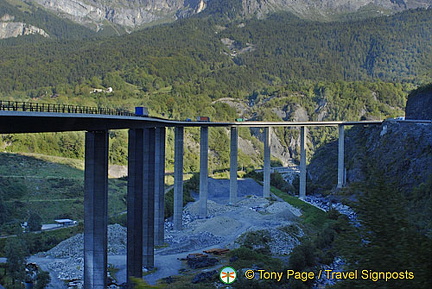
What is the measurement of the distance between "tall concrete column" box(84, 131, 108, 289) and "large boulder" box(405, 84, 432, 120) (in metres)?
62.3

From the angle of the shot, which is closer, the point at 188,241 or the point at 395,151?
the point at 188,241

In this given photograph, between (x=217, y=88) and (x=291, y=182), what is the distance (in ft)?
205

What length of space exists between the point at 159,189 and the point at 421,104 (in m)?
48.6

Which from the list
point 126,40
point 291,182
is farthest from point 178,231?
point 126,40

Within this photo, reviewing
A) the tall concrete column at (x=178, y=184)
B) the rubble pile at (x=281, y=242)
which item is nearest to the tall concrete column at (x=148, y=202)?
the rubble pile at (x=281, y=242)

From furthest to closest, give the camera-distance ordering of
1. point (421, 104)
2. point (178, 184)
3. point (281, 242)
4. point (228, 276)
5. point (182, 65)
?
point (182, 65), point (421, 104), point (178, 184), point (281, 242), point (228, 276)

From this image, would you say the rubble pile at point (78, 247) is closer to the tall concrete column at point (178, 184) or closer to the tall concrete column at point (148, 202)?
the tall concrete column at point (148, 202)

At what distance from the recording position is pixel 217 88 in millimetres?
163750

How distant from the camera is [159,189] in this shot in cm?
5003

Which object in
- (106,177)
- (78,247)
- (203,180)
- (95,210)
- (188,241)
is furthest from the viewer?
(203,180)

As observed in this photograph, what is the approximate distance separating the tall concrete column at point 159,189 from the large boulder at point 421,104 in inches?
1700

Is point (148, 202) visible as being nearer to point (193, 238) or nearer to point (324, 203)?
point (193, 238)

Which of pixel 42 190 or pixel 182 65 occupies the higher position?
pixel 182 65

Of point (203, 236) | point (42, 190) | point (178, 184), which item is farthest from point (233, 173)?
point (42, 190)
